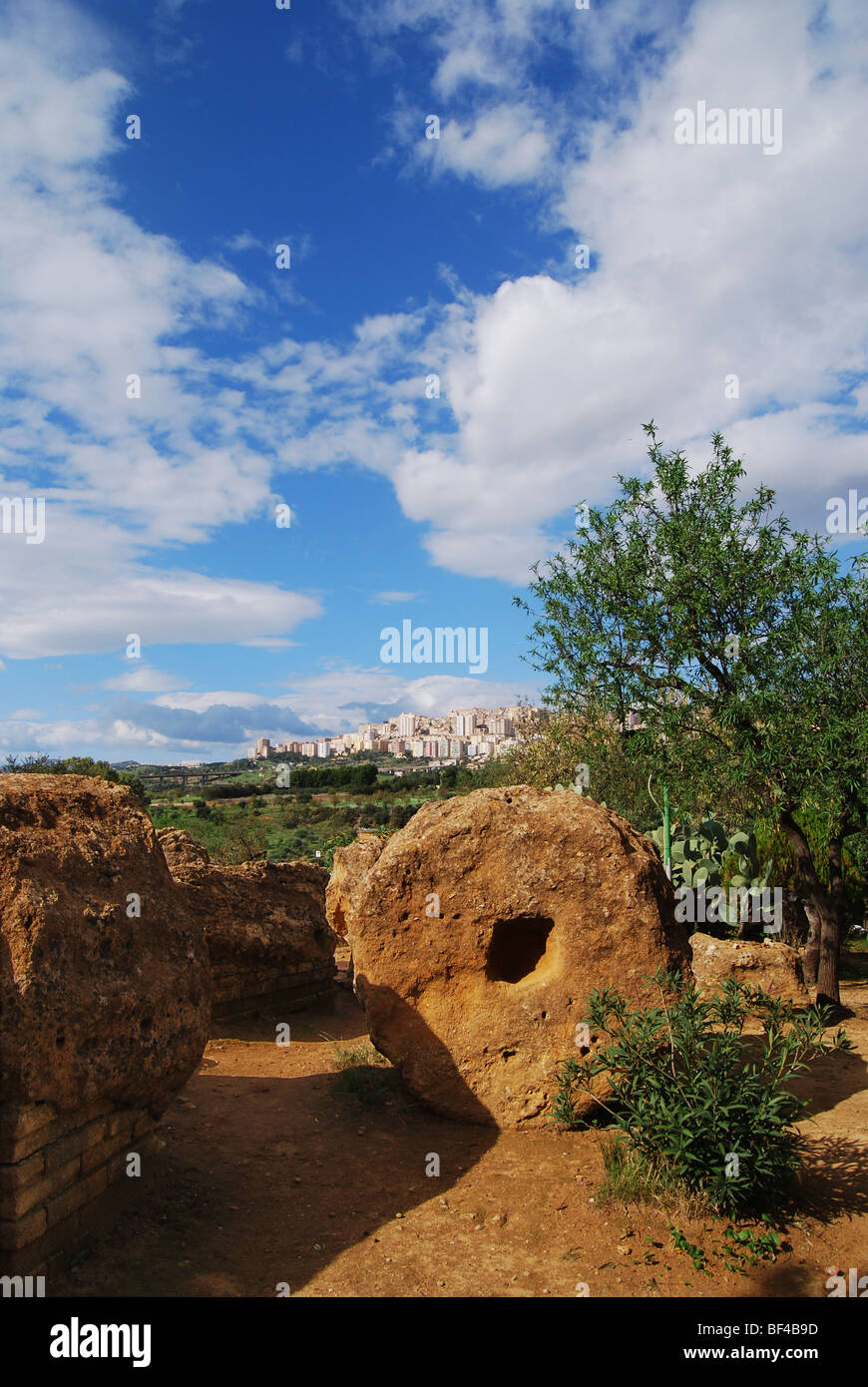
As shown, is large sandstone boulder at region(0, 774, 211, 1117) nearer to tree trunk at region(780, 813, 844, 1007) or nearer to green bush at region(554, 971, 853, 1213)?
green bush at region(554, 971, 853, 1213)

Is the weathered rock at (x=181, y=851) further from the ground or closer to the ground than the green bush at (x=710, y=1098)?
further from the ground

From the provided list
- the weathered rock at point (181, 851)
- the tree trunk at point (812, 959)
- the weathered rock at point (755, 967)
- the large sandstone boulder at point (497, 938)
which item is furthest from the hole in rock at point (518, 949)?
the tree trunk at point (812, 959)

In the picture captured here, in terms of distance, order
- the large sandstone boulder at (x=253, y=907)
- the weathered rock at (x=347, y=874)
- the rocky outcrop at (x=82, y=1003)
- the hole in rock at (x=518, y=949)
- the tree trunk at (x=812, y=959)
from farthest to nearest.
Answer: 1. the weathered rock at (x=347, y=874)
2. the tree trunk at (x=812, y=959)
3. the large sandstone boulder at (x=253, y=907)
4. the hole in rock at (x=518, y=949)
5. the rocky outcrop at (x=82, y=1003)

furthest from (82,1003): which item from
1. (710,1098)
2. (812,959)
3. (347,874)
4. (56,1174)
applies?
(812,959)

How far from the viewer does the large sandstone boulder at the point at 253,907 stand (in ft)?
34.6

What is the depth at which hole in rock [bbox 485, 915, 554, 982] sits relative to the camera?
773 centimetres

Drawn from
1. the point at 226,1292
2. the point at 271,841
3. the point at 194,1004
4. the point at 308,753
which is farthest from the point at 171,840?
the point at 308,753

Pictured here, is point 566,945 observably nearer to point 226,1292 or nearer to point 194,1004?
point 194,1004

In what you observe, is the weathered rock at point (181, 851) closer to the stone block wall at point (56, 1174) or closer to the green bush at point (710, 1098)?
the stone block wall at point (56, 1174)

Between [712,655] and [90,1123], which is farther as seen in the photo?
[712,655]

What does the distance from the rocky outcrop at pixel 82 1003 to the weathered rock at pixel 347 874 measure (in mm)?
7696

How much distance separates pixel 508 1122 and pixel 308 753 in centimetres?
9351

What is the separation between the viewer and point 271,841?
32.1m

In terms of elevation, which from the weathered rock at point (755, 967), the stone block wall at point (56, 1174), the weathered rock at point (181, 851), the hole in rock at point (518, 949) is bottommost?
the weathered rock at point (755, 967)
